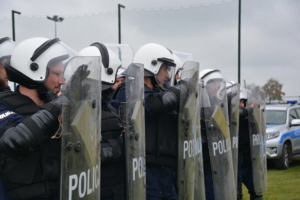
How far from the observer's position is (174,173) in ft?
9.72

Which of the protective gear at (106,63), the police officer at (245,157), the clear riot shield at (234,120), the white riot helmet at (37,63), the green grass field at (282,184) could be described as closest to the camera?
the white riot helmet at (37,63)

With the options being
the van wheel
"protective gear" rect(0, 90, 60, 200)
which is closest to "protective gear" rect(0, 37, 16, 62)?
"protective gear" rect(0, 90, 60, 200)

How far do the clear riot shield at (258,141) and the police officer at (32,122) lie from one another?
2871 millimetres

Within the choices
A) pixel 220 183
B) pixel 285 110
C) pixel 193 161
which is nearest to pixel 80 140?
pixel 193 161

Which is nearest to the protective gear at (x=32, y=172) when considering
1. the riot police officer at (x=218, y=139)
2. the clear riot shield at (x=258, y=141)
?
the riot police officer at (x=218, y=139)

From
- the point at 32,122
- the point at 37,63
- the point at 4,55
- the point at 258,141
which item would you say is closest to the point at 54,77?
the point at 37,63

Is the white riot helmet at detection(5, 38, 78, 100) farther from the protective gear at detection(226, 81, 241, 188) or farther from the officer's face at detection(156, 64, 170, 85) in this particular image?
the protective gear at detection(226, 81, 241, 188)

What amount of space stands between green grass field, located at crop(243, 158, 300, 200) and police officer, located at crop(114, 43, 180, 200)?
347cm

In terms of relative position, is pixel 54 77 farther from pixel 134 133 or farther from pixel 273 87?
pixel 273 87

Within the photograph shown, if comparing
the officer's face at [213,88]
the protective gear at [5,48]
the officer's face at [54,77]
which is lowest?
the officer's face at [213,88]

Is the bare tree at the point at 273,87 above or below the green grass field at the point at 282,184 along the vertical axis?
above

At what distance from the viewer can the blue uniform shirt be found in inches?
109

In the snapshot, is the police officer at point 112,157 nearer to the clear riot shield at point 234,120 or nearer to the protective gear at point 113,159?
the protective gear at point 113,159

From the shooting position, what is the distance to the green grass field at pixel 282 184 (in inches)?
225
